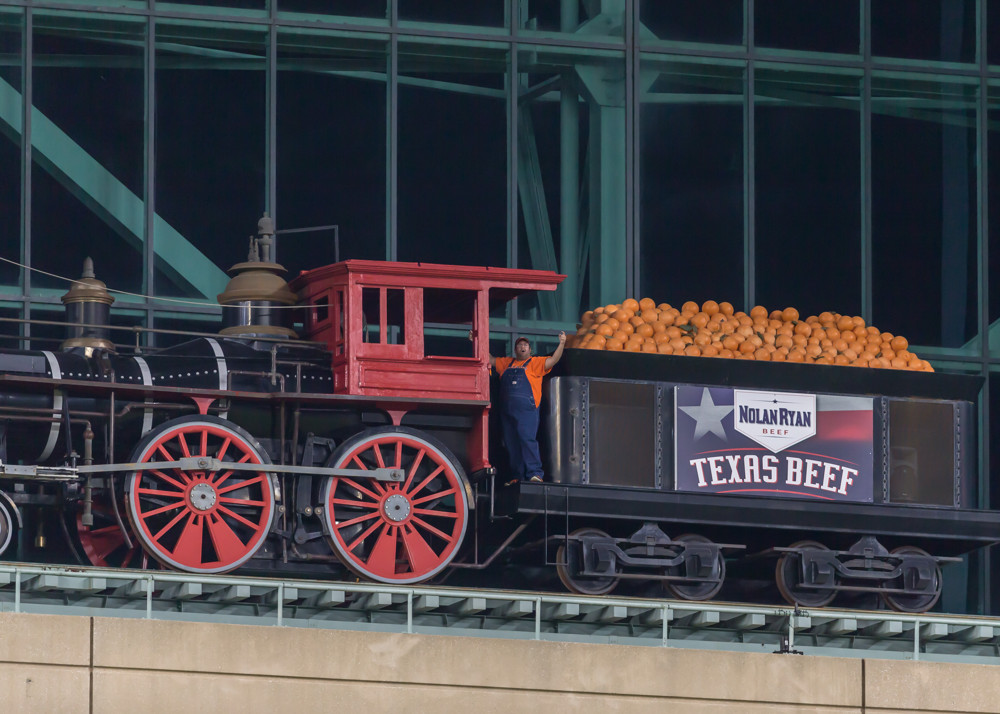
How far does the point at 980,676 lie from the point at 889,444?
340cm

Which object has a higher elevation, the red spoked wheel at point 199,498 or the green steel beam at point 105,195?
the green steel beam at point 105,195

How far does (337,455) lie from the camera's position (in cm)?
1877

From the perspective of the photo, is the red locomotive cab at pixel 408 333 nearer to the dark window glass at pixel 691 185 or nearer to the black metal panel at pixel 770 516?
the black metal panel at pixel 770 516

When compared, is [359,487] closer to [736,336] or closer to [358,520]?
[358,520]

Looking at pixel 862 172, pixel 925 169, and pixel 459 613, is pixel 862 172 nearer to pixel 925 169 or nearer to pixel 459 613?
pixel 925 169

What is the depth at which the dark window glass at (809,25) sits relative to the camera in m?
26.1

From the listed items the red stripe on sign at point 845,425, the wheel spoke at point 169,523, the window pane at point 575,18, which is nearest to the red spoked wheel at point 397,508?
the wheel spoke at point 169,523

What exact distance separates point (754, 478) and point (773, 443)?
388 millimetres

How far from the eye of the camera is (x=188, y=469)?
18.2 m

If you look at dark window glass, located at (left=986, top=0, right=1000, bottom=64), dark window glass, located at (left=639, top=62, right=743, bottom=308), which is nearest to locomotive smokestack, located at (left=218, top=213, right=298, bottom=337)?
dark window glass, located at (left=639, top=62, right=743, bottom=308)

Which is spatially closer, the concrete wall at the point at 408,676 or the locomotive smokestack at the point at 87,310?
the concrete wall at the point at 408,676

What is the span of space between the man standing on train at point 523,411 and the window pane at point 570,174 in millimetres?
5523

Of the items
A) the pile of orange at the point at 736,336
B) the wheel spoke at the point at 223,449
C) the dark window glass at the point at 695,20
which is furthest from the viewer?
the dark window glass at the point at 695,20

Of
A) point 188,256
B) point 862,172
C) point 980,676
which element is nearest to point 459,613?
point 980,676
